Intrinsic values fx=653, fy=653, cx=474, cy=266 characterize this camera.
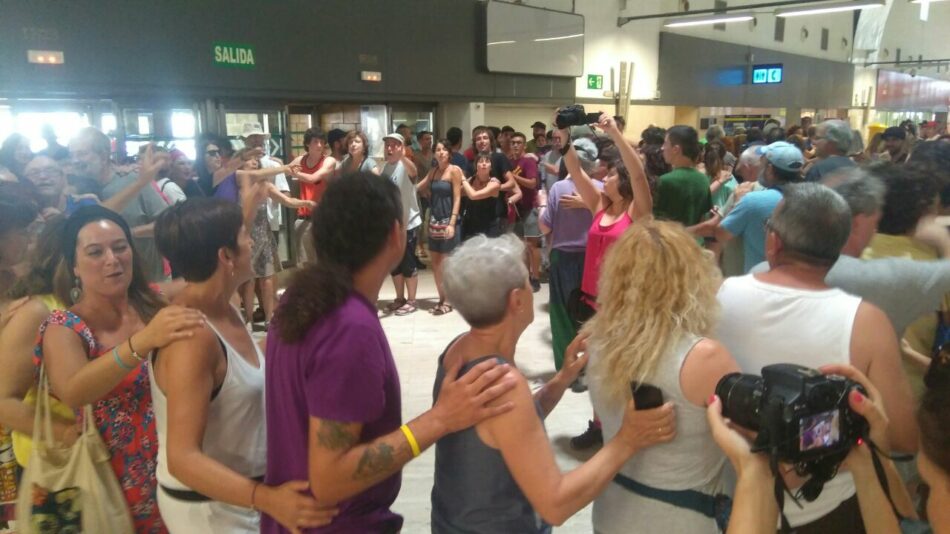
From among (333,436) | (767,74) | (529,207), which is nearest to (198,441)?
(333,436)

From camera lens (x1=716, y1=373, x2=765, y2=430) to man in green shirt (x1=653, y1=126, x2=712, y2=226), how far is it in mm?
2766

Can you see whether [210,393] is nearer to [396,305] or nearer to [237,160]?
[237,160]

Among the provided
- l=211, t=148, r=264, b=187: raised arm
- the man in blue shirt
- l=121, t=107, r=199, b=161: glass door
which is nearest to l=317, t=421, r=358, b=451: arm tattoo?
the man in blue shirt

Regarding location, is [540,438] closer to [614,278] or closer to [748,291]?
[614,278]

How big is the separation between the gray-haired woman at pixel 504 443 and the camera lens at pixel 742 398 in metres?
0.15

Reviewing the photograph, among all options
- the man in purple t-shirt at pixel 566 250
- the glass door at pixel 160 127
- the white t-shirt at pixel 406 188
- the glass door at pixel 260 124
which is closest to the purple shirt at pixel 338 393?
the man in purple t-shirt at pixel 566 250

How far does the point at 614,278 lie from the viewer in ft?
5.10

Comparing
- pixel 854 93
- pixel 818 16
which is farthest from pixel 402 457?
pixel 854 93

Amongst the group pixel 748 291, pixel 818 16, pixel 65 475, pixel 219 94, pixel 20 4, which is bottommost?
pixel 65 475

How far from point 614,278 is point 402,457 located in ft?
2.11

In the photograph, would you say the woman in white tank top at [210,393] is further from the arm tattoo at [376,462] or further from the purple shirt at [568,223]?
the purple shirt at [568,223]

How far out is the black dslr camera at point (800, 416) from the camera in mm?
1143

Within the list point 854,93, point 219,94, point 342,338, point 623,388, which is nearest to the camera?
point 342,338

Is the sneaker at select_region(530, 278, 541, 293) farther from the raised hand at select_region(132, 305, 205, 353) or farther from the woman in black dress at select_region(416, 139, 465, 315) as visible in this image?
the raised hand at select_region(132, 305, 205, 353)
